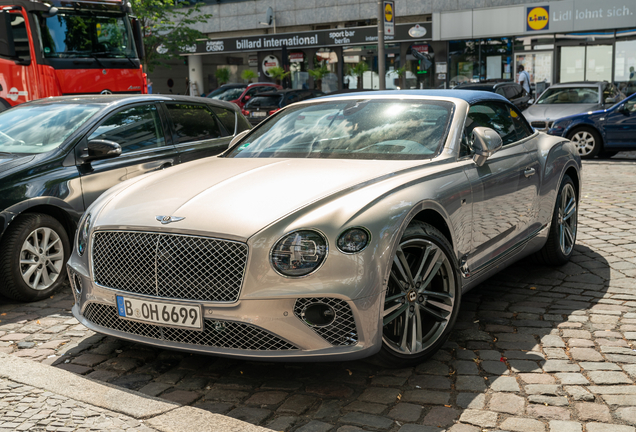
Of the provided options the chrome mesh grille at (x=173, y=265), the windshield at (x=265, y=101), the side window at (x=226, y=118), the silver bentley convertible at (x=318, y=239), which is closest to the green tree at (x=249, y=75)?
the windshield at (x=265, y=101)

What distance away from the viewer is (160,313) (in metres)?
3.63

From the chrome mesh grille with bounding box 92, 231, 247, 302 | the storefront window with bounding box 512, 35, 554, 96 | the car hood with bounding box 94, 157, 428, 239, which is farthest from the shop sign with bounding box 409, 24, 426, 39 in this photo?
the chrome mesh grille with bounding box 92, 231, 247, 302

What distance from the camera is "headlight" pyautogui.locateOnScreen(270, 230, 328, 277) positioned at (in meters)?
3.43

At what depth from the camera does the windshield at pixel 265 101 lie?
67.2 ft

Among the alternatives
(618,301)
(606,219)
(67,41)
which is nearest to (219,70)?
(67,41)

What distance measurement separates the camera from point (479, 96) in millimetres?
5297

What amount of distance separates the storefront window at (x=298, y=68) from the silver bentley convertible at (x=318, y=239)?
30.9m

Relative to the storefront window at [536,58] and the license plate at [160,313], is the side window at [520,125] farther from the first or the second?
the storefront window at [536,58]

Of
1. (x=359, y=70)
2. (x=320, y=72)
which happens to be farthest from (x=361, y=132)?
(x=320, y=72)

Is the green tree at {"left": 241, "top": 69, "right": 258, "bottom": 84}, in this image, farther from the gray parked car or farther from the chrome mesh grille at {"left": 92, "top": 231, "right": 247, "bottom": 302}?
the chrome mesh grille at {"left": 92, "top": 231, "right": 247, "bottom": 302}

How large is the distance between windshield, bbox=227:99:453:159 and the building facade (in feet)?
55.5

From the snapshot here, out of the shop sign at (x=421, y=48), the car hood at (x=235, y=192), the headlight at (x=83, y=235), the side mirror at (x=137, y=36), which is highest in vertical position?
the side mirror at (x=137, y=36)

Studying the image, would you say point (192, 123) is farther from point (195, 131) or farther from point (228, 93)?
point (228, 93)

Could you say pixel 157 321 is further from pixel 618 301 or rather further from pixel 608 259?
pixel 608 259
